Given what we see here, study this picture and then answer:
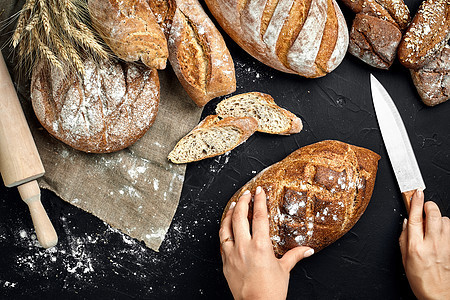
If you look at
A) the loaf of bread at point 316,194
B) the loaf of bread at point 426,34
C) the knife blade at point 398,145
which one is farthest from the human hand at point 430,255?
the loaf of bread at point 426,34

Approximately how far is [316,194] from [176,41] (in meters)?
0.98

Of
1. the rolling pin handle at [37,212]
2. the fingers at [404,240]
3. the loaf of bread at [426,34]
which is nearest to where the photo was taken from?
the rolling pin handle at [37,212]

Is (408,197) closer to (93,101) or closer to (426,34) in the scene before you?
(426,34)

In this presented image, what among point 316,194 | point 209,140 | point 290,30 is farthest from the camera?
point 209,140

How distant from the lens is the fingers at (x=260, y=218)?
5.91 ft

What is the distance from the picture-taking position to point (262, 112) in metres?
2.12

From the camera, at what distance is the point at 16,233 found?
2031mm

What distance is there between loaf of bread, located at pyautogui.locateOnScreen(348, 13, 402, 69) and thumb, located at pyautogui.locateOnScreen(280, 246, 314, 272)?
106 centimetres

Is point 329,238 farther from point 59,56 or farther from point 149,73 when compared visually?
→ point 59,56

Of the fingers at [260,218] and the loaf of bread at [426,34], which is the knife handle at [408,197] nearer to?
the loaf of bread at [426,34]

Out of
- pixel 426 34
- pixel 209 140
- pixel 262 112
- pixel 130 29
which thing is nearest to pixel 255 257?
pixel 209 140

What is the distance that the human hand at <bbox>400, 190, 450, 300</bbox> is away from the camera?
6.60 feet

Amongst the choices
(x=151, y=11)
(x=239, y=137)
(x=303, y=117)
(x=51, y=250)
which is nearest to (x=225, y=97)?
(x=239, y=137)

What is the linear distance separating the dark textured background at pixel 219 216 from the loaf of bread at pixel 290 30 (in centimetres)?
17
